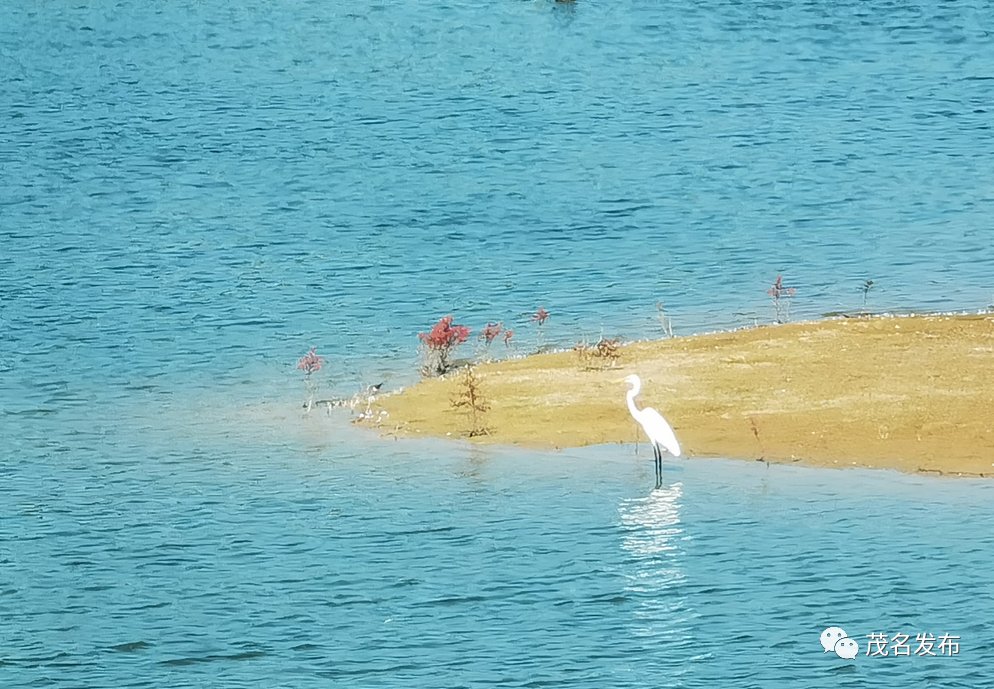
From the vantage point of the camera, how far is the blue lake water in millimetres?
22688

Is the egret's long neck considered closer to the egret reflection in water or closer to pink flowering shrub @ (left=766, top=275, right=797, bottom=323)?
the egret reflection in water

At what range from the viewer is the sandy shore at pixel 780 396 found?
91.1 ft

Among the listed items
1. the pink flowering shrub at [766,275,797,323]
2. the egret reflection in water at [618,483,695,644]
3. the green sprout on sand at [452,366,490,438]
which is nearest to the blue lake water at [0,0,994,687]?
the egret reflection in water at [618,483,695,644]

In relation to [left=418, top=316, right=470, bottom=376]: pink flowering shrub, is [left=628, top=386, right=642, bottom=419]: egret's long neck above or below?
below

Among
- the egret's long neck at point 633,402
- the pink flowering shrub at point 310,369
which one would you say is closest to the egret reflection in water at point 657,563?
the egret's long neck at point 633,402

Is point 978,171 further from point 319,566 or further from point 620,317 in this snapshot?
point 319,566

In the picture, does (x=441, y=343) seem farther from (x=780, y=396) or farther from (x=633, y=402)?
(x=780, y=396)

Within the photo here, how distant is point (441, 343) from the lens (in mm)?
32844

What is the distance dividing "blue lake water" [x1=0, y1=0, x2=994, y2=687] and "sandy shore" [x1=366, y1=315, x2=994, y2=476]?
846 millimetres

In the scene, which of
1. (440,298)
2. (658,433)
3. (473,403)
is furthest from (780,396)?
(440,298)

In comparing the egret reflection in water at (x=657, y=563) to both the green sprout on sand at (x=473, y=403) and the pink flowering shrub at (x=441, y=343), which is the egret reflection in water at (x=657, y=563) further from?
the pink flowering shrub at (x=441, y=343)

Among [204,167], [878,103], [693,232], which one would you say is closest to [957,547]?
[693,232]

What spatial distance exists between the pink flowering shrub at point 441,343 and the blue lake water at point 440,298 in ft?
2.34

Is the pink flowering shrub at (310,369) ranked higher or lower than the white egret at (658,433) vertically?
higher
